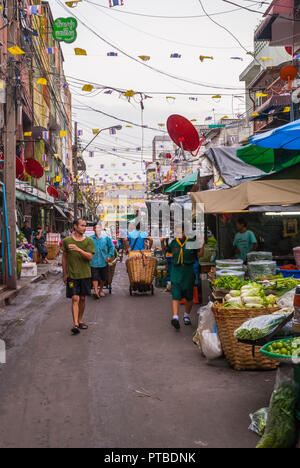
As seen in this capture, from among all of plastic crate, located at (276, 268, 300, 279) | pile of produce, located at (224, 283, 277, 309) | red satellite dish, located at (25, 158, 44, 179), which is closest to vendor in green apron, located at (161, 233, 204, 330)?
plastic crate, located at (276, 268, 300, 279)

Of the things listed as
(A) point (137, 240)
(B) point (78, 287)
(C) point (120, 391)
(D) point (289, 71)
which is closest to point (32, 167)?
(A) point (137, 240)

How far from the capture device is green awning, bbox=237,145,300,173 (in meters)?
8.37

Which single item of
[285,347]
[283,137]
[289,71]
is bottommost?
[285,347]

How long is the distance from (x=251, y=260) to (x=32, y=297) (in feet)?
22.4

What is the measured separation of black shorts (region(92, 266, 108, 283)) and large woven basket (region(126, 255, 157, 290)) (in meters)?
0.66

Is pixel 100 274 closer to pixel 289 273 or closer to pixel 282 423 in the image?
pixel 289 273

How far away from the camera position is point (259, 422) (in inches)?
156

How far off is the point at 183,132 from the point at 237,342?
7671 millimetres

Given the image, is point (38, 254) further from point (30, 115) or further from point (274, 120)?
point (274, 120)

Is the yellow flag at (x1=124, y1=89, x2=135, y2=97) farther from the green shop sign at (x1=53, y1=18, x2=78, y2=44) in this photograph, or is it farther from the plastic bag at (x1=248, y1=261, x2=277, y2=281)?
the plastic bag at (x1=248, y1=261, x2=277, y2=281)

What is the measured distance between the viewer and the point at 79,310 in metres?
8.38

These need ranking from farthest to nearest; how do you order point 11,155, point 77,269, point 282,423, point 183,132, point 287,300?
1. point 11,155
2. point 183,132
3. point 77,269
4. point 287,300
5. point 282,423

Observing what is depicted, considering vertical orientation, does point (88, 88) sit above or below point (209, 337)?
above
